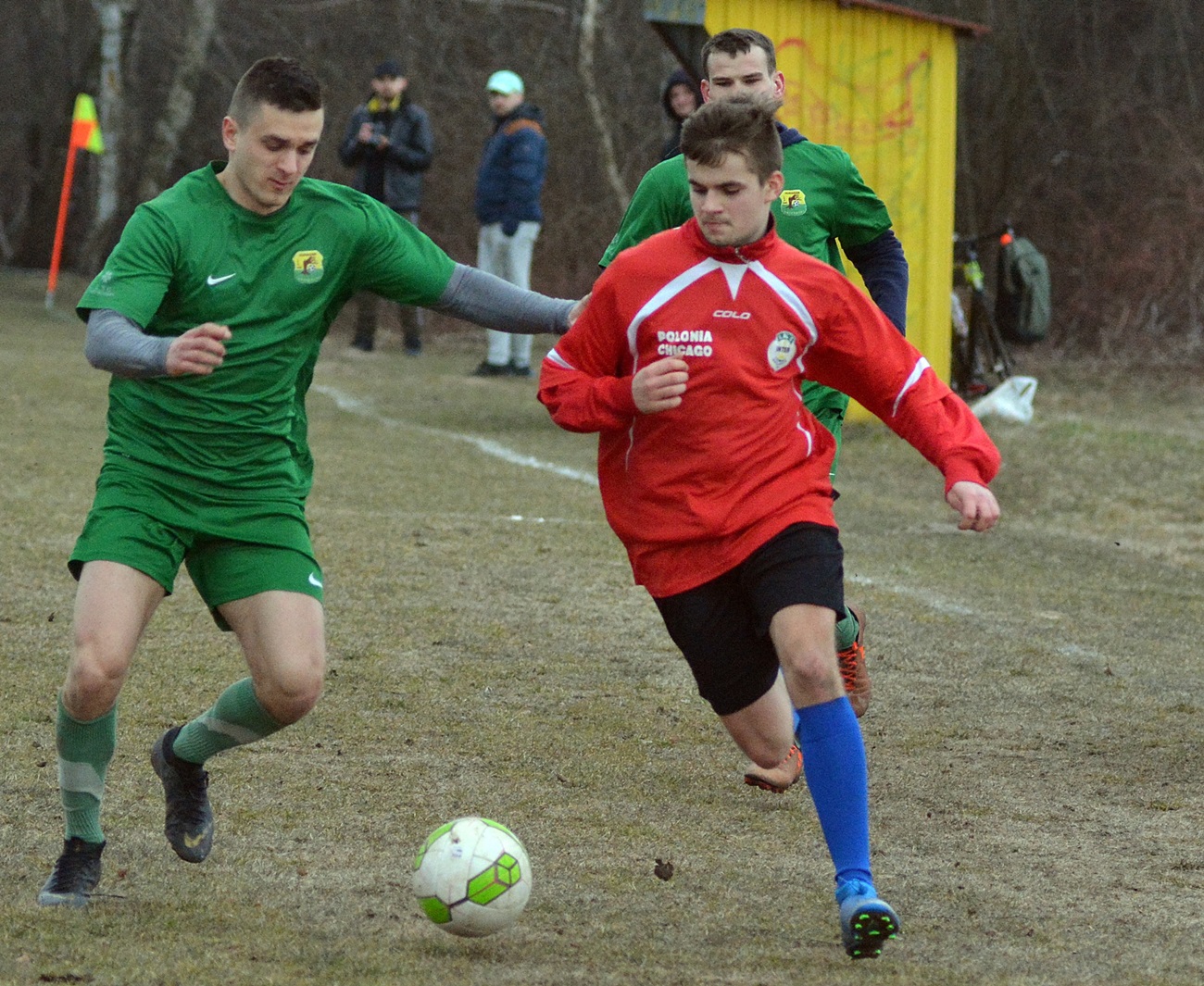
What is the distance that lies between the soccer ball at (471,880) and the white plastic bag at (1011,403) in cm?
954

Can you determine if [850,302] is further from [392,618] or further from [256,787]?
[392,618]

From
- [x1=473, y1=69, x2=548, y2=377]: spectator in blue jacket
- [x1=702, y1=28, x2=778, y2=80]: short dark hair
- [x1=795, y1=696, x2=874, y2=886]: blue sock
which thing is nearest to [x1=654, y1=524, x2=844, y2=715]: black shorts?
[x1=795, y1=696, x2=874, y2=886]: blue sock

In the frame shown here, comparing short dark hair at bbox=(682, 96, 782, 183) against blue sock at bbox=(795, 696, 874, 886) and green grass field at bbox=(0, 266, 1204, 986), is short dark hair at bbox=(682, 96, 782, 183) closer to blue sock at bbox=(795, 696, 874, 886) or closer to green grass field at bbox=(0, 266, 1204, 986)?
blue sock at bbox=(795, 696, 874, 886)

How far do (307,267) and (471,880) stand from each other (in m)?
1.50

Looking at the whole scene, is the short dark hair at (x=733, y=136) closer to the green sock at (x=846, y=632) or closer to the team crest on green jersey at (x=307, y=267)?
the team crest on green jersey at (x=307, y=267)

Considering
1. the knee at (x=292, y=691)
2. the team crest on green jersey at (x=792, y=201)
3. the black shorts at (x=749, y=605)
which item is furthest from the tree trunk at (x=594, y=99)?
the knee at (x=292, y=691)

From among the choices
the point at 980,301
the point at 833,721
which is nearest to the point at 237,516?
the point at 833,721

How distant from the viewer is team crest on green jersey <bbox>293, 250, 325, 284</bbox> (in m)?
4.26

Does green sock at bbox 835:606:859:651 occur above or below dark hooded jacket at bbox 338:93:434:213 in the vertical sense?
below

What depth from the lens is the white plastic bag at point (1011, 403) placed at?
42.3ft

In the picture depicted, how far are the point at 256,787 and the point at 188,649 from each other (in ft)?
5.31

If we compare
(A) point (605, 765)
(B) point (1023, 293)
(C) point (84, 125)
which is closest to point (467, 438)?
(B) point (1023, 293)

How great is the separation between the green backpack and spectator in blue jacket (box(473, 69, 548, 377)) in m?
3.78

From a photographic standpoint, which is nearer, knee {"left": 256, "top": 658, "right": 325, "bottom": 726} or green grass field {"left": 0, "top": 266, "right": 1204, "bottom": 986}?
green grass field {"left": 0, "top": 266, "right": 1204, "bottom": 986}
